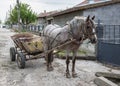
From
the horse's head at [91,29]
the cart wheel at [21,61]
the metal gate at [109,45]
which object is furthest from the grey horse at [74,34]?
the metal gate at [109,45]

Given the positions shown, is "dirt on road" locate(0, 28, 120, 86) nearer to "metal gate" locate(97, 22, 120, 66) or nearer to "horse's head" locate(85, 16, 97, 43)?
"metal gate" locate(97, 22, 120, 66)

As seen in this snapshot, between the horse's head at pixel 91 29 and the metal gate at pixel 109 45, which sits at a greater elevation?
the horse's head at pixel 91 29

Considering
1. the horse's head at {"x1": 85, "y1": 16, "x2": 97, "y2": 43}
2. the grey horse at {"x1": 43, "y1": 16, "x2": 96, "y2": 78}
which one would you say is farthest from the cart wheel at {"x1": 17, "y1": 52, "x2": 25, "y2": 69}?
the horse's head at {"x1": 85, "y1": 16, "x2": 97, "y2": 43}

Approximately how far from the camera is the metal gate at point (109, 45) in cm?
1062

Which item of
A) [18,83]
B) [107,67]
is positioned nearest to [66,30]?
[18,83]

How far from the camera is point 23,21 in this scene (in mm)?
50812

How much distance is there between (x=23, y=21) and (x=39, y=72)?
42.1m

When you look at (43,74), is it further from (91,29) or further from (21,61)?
(91,29)

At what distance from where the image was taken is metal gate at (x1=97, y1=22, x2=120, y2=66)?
34.8 ft

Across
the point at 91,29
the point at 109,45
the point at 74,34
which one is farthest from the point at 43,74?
the point at 109,45

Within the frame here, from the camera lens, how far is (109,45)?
11.0 metres

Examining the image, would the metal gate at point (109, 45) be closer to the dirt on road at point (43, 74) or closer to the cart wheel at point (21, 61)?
the dirt on road at point (43, 74)

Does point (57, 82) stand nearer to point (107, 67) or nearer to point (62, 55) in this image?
point (107, 67)

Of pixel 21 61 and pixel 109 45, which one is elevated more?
pixel 109 45
